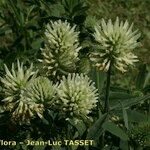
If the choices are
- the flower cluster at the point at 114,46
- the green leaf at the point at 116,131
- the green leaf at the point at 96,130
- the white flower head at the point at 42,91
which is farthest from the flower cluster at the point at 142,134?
the white flower head at the point at 42,91

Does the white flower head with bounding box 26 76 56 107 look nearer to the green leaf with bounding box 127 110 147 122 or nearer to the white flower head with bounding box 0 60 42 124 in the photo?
the white flower head with bounding box 0 60 42 124

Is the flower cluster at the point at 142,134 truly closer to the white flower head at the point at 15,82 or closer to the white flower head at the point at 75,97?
the white flower head at the point at 75,97

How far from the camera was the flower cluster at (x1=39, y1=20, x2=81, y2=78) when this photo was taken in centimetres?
180

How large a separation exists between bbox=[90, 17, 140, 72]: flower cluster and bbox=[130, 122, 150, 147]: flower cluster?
234 millimetres

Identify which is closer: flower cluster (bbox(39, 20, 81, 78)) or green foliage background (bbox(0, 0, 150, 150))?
flower cluster (bbox(39, 20, 81, 78))

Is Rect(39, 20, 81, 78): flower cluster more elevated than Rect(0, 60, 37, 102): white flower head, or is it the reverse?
Rect(39, 20, 81, 78): flower cluster

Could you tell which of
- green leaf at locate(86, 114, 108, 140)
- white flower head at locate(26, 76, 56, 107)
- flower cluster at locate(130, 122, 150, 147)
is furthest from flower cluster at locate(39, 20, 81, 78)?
flower cluster at locate(130, 122, 150, 147)

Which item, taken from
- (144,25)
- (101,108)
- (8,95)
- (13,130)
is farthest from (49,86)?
(144,25)

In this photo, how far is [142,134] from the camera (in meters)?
1.85

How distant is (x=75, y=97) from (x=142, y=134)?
0.30 metres

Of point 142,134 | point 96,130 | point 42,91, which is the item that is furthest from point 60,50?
point 142,134

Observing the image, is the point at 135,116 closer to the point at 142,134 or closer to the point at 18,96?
the point at 142,134

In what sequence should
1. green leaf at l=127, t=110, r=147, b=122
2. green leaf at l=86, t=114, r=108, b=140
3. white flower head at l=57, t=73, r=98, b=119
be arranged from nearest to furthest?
white flower head at l=57, t=73, r=98, b=119 → green leaf at l=86, t=114, r=108, b=140 → green leaf at l=127, t=110, r=147, b=122

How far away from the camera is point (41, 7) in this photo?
8.28 feet
